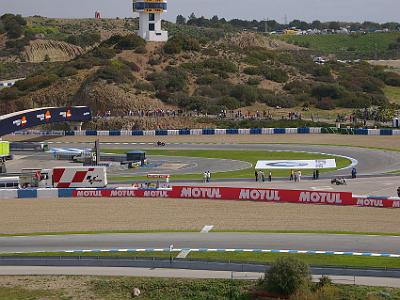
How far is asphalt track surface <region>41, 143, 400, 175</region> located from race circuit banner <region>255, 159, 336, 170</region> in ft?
6.10

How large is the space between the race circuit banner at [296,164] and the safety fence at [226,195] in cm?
1538

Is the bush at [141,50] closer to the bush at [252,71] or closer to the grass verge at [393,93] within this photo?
the bush at [252,71]

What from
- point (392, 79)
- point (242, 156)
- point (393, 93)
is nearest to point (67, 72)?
point (242, 156)

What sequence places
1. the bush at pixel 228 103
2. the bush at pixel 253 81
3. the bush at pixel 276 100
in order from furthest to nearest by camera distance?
the bush at pixel 253 81 → the bush at pixel 276 100 → the bush at pixel 228 103

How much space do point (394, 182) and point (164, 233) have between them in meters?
23.6

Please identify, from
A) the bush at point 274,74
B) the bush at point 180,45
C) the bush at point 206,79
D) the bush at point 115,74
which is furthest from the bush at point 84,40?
the bush at point 206,79

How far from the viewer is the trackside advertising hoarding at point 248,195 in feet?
161

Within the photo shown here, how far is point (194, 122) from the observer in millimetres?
101938

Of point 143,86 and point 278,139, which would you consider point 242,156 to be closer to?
point 278,139

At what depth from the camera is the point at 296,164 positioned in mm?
→ 68125

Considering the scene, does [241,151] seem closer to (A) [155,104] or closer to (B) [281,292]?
(A) [155,104]

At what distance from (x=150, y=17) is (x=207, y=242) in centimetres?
9017

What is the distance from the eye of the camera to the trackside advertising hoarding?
48.9 m

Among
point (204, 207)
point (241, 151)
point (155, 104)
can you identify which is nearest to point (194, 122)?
point (155, 104)
